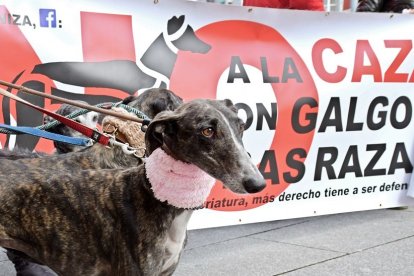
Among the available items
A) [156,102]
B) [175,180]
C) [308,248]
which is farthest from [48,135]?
[308,248]

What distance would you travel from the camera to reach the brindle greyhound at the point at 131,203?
2775mm

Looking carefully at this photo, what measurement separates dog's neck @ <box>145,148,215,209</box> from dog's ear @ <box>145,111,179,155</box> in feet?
0.16

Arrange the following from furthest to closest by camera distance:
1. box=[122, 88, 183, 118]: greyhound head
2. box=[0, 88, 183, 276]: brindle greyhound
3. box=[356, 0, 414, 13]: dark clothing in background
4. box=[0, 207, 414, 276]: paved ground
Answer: box=[356, 0, 414, 13]: dark clothing in background < box=[0, 207, 414, 276]: paved ground < box=[122, 88, 183, 118]: greyhound head < box=[0, 88, 183, 276]: brindle greyhound

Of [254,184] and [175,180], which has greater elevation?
[254,184]

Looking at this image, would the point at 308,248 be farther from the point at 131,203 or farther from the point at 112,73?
the point at 131,203

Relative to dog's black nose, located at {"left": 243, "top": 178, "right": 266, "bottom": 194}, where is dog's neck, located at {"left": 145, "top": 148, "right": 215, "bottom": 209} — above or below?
below

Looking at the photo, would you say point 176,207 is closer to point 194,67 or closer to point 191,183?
point 191,183

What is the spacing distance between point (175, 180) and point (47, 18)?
246 cm

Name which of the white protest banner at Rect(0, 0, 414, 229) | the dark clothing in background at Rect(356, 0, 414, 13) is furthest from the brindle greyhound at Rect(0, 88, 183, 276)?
the dark clothing in background at Rect(356, 0, 414, 13)

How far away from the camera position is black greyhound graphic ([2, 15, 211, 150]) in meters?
4.81

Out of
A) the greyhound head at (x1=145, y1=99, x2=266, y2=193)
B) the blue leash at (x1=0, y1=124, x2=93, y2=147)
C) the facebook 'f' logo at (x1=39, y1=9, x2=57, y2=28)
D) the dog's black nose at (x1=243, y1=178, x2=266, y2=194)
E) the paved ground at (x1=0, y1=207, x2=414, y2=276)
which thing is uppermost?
the facebook 'f' logo at (x1=39, y1=9, x2=57, y2=28)

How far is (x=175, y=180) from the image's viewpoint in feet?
9.38

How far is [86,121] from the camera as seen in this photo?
423cm

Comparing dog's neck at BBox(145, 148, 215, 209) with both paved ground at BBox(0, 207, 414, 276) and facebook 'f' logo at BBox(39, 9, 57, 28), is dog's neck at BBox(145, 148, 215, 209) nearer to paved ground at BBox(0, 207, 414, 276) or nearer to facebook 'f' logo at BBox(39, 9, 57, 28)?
paved ground at BBox(0, 207, 414, 276)
